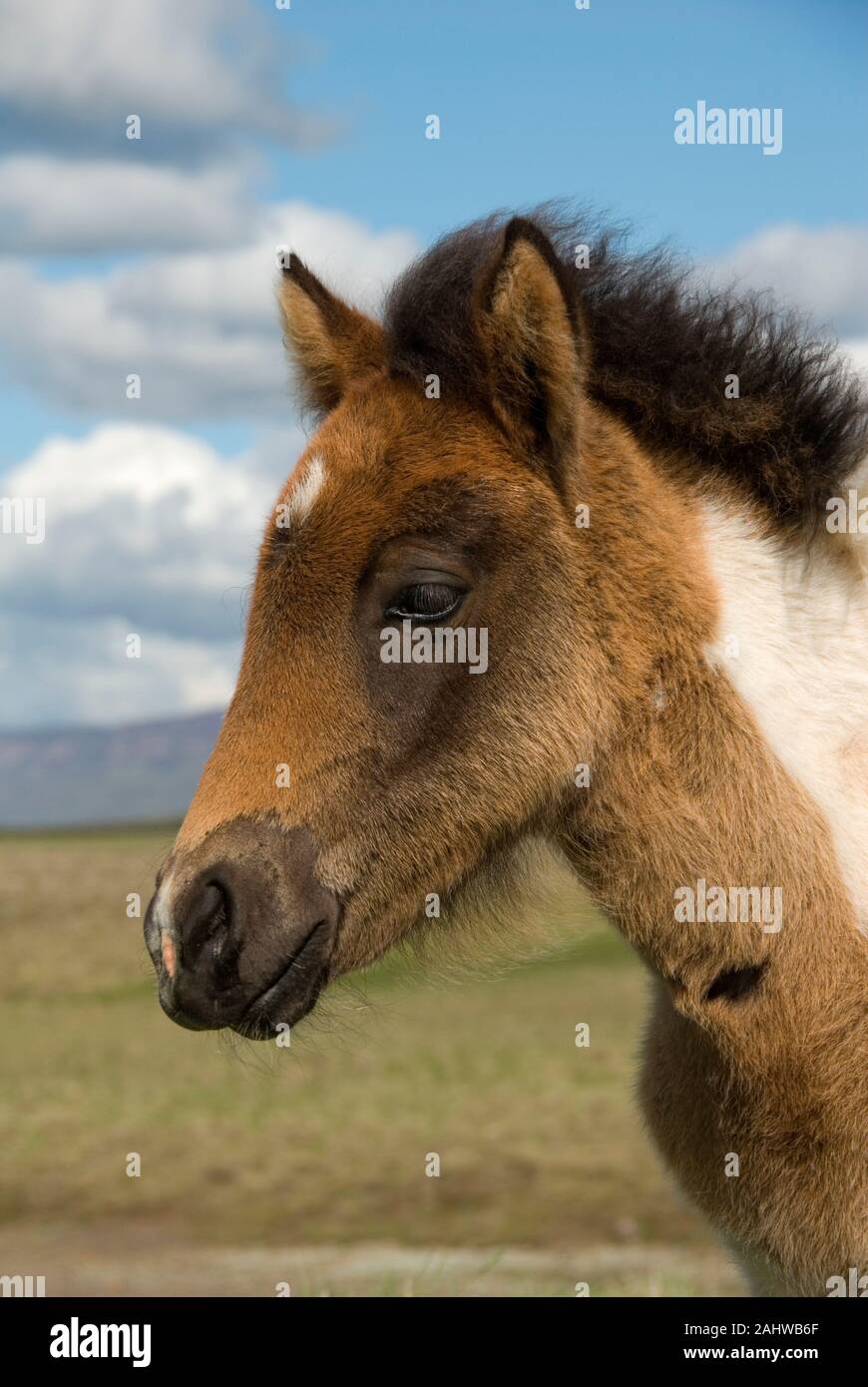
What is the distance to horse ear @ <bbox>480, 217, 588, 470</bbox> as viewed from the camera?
4.68 meters

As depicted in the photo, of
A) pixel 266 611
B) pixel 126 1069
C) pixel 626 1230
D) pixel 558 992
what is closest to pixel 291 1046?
pixel 266 611

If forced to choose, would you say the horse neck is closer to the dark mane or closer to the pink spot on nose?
the dark mane

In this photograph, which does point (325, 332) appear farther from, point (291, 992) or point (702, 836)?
point (291, 992)

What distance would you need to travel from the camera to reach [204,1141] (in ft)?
73.2

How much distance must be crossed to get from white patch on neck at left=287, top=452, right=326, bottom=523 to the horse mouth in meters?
1.45

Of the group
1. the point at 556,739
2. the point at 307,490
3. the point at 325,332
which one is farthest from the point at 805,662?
the point at 325,332

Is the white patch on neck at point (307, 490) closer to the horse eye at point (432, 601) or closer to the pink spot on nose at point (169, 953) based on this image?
the horse eye at point (432, 601)

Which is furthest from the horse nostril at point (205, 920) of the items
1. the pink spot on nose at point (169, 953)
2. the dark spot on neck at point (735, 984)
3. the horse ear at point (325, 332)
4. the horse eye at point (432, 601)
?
the horse ear at point (325, 332)

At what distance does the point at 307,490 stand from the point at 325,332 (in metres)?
0.92

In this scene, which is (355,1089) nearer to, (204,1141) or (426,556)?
(204,1141)

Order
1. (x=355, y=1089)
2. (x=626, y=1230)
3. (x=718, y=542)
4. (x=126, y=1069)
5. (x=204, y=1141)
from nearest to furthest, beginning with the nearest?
(x=718, y=542), (x=626, y=1230), (x=204, y=1141), (x=355, y=1089), (x=126, y=1069)

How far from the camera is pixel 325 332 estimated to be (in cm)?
559

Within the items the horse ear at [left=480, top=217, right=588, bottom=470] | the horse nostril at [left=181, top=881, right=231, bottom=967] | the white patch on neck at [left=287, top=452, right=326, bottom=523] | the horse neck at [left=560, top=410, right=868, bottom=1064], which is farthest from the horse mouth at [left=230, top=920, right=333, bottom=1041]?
the horse ear at [left=480, top=217, right=588, bottom=470]

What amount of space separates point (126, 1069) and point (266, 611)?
25.1 metres
